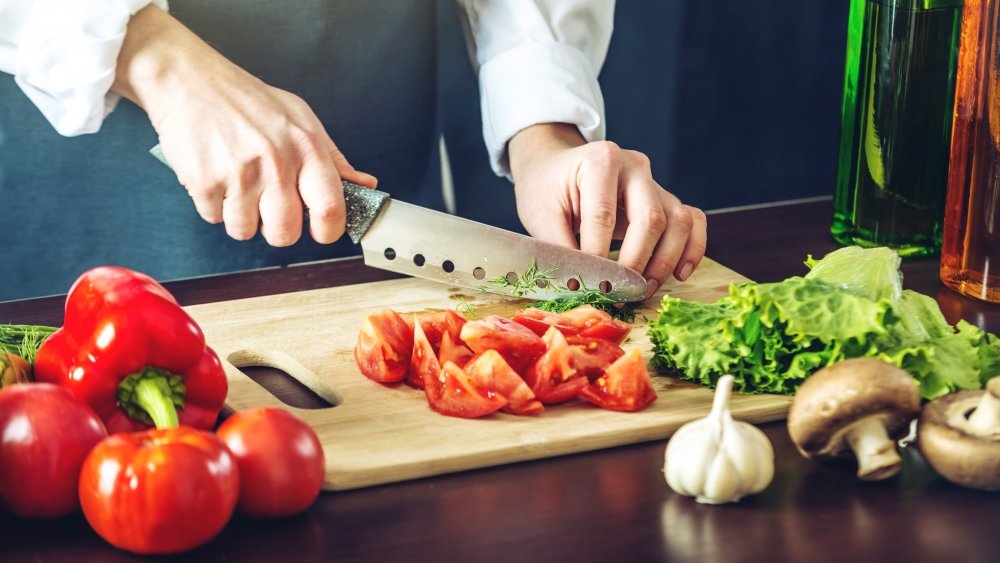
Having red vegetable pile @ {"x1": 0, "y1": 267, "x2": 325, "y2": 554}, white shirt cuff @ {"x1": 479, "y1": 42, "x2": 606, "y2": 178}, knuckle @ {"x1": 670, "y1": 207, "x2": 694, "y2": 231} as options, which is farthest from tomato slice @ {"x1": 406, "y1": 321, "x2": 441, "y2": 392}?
white shirt cuff @ {"x1": 479, "y1": 42, "x2": 606, "y2": 178}

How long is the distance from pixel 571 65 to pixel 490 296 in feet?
1.66

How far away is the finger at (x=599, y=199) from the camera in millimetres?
1580

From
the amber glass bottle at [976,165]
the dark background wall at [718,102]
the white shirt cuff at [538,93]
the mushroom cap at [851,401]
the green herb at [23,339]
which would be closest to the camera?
the mushroom cap at [851,401]

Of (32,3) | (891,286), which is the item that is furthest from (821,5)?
(32,3)

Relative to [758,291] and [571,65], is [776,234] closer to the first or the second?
[571,65]

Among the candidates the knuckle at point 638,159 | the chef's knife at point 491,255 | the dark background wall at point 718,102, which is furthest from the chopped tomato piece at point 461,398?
the dark background wall at point 718,102

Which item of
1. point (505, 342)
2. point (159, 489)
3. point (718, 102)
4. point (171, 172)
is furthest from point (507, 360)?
point (718, 102)

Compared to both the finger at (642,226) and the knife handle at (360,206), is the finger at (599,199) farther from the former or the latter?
the knife handle at (360,206)

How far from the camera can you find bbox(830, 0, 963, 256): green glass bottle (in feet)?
5.23

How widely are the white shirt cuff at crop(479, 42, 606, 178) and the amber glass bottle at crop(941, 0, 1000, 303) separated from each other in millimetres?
562

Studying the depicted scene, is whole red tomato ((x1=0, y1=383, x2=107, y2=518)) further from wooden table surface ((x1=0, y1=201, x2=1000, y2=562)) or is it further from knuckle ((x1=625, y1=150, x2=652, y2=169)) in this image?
knuckle ((x1=625, y1=150, x2=652, y2=169))

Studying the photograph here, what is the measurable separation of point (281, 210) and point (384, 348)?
0.28m

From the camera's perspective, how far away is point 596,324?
4.47 feet

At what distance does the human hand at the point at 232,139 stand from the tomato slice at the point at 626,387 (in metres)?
0.45
